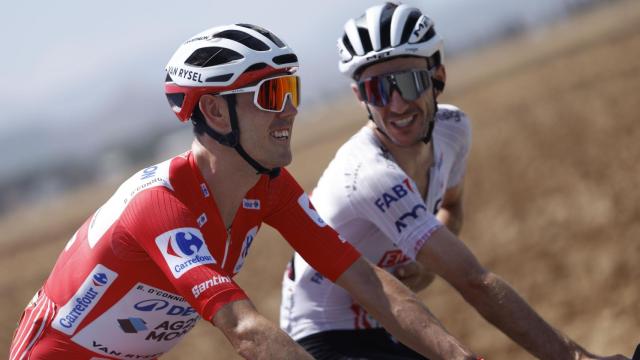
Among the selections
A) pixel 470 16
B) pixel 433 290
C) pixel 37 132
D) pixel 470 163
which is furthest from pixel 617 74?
pixel 470 16

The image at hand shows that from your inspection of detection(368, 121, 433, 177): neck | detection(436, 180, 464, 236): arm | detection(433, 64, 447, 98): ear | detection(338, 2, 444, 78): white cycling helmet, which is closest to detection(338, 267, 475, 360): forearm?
detection(368, 121, 433, 177): neck

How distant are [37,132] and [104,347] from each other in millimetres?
163411

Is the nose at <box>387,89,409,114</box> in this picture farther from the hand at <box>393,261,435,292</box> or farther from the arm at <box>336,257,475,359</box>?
the arm at <box>336,257,475,359</box>

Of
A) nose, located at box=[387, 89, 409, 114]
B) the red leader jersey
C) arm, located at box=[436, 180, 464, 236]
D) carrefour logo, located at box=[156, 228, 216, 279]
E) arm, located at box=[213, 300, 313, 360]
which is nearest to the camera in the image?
arm, located at box=[213, 300, 313, 360]

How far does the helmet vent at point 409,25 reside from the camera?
602 cm

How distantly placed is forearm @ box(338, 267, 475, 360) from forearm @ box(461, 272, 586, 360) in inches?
13.8

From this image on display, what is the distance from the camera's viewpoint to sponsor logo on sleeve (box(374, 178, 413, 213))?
18.0 ft

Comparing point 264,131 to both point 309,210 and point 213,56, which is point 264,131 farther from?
point 309,210

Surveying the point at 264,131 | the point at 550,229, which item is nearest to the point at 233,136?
the point at 264,131

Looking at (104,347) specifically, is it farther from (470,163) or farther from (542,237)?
(470,163)

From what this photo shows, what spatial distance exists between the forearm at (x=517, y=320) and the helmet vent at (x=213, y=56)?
1651 mm

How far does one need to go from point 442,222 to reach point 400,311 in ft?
6.69

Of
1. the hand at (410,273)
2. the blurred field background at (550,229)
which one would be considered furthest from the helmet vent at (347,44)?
the blurred field background at (550,229)

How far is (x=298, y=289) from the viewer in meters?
6.05
